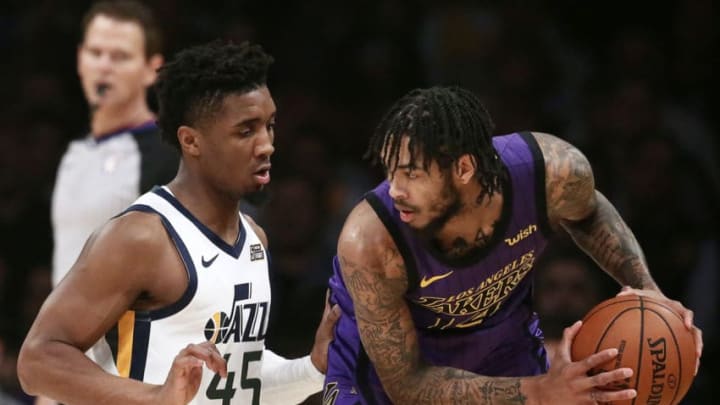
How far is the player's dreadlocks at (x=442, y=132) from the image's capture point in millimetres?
3414

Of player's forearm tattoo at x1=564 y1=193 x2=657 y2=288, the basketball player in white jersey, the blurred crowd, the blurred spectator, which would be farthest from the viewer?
the blurred crowd

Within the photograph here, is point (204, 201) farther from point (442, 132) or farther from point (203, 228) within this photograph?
point (442, 132)

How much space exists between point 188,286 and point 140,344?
23 centimetres

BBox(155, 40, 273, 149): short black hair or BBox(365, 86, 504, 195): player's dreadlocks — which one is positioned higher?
BBox(155, 40, 273, 149): short black hair

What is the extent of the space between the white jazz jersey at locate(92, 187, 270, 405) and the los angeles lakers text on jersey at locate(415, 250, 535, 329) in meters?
0.54

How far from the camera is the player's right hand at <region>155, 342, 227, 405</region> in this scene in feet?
10.5

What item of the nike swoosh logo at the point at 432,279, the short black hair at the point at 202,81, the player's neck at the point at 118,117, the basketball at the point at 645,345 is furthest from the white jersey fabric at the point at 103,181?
the basketball at the point at 645,345

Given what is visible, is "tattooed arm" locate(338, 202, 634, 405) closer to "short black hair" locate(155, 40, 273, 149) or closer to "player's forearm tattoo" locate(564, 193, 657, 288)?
"player's forearm tattoo" locate(564, 193, 657, 288)

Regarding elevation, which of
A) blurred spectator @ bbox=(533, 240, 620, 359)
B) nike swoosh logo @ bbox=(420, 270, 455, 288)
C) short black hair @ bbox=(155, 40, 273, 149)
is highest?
short black hair @ bbox=(155, 40, 273, 149)

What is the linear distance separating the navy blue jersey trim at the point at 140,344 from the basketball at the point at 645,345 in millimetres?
1263

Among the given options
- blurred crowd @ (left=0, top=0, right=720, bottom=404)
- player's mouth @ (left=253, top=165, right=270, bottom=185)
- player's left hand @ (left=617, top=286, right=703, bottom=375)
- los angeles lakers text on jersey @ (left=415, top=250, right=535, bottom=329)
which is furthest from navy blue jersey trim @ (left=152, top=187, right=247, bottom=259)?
blurred crowd @ (left=0, top=0, right=720, bottom=404)

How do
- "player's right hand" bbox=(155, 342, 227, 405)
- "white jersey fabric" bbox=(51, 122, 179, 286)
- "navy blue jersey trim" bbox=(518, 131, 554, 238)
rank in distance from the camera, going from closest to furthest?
"player's right hand" bbox=(155, 342, 227, 405) < "navy blue jersey trim" bbox=(518, 131, 554, 238) < "white jersey fabric" bbox=(51, 122, 179, 286)

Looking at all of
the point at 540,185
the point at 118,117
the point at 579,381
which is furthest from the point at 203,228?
the point at 118,117

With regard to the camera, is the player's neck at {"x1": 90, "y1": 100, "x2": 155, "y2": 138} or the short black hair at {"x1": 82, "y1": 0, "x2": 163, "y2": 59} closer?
the player's neck at {"x1": 90, "y1": 100, "x2": 155, "y2": 138}
